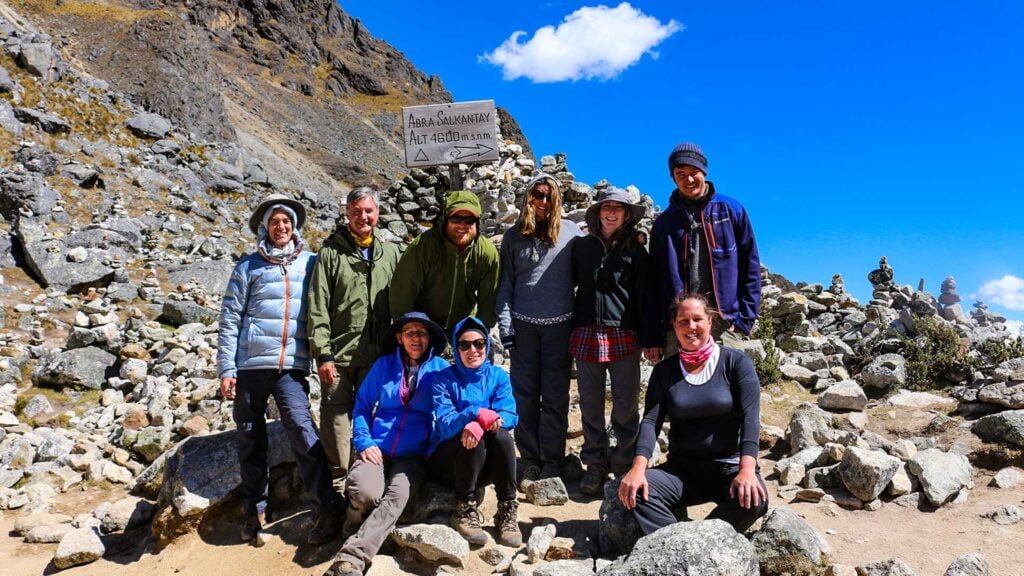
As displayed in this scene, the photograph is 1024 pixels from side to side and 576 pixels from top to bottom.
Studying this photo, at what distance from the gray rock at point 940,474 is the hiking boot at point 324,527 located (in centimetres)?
480

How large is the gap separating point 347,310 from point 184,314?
318 inches

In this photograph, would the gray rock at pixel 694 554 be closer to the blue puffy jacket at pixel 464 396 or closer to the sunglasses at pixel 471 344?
the blue puffy jacket at pixel 464 396

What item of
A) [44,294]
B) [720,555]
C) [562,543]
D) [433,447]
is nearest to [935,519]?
[720,555]

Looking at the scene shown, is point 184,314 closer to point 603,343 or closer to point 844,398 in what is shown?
point 603,343

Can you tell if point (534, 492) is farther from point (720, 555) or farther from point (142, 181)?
point (142, 181)

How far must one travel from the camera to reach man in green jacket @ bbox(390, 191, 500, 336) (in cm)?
528

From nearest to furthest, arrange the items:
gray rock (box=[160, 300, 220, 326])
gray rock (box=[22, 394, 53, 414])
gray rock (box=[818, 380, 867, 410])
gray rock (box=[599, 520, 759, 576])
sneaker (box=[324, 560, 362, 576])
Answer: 1. gray rock (box=[599, 520, 759, 576])
2. sneaker (box=[324, 560, 362, 576])
3. gray rock (box=[818, 380, 867, 410])
4. gray rock (box=[22, 394, 53, 414])
5. gray rock (box=[160, 300, 220, 326])

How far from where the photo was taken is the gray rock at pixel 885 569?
373cm

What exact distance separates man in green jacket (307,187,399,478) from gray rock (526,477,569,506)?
183 centimetres

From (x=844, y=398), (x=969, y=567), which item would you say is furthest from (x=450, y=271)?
(x=844, y=398)

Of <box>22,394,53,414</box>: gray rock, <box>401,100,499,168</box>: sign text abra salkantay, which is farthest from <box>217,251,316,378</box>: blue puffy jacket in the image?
<box>22,394,53,414</box>: gray rock

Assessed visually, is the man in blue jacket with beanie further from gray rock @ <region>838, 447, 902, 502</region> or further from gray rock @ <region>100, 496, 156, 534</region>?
gray rock @ <region>100, 496, 156, 534</region>

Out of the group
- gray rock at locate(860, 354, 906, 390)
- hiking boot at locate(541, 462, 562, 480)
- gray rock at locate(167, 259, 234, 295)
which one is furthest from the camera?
gray rock at locate(167, 259, 234, 295)

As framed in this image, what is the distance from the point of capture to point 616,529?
444 cm
